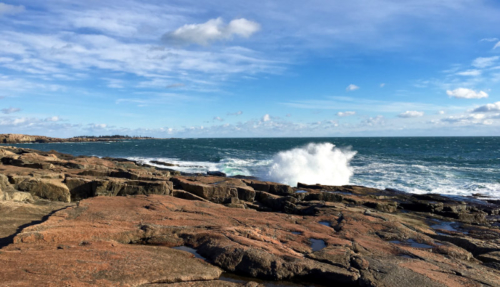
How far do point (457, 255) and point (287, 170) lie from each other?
81.6ft

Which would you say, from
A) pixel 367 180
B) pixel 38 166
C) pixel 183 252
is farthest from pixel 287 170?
pixel 183 252

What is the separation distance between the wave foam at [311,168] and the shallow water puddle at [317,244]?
21619 mm

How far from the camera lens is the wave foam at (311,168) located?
3134cm

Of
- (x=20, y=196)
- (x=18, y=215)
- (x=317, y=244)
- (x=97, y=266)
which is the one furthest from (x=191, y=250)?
(x=20, y=196)

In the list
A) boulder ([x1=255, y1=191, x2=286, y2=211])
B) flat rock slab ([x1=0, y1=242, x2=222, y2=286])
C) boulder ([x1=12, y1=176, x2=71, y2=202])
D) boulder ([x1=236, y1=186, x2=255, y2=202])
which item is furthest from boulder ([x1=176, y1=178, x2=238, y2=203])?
flat rock slab ([x1=0, y1=242, x2=222, y2=286])

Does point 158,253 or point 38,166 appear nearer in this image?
point 158,253

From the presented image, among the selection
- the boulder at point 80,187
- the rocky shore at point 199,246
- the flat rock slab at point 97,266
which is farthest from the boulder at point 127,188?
the flat rock slab at point 97,266

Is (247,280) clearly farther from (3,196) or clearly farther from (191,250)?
(3,196)

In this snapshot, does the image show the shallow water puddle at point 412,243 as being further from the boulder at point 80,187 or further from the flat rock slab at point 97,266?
the boulder at point 80,187

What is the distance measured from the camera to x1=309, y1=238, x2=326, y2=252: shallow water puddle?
7.38 metres

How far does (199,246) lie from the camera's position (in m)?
6.66

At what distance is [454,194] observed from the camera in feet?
75.9

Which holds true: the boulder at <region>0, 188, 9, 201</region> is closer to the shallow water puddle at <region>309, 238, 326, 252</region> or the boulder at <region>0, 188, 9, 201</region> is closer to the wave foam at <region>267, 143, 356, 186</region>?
the shallow water puddle at <region>309, 238, 326, 252</region>

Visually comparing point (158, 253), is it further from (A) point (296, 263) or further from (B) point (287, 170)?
(B) point (287, 170)
